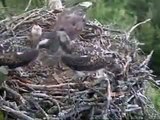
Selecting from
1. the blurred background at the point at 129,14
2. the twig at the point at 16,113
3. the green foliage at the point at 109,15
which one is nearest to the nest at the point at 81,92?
the twig at the point at 16,113

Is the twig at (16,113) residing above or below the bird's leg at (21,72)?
below

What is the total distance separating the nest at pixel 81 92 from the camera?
2.27 meters

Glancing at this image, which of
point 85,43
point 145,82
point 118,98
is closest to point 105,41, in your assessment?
point 85,43

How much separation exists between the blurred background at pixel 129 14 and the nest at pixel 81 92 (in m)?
0.41

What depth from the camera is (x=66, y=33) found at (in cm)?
258

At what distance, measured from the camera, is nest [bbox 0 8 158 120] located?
2.27 m

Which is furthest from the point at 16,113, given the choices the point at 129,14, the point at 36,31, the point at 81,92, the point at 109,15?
the point at 129,14

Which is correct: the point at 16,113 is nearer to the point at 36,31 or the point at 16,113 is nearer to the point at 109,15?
the point at 36,31

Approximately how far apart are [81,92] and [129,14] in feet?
5.45

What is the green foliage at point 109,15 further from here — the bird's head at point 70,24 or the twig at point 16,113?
the twig at point 16,113

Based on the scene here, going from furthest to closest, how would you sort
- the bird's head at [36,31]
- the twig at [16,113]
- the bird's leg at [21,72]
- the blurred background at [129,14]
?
1. the blurred background at [129,14]
2. the bird's head at [36,31]
3. the bird's leg at [21,72]
4. the twig at [16,113]

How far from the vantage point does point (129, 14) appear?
3920 mm

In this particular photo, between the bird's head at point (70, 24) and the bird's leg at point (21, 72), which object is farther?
the bird's head at point (70, 24)

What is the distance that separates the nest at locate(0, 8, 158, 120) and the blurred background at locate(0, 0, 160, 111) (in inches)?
16.0
